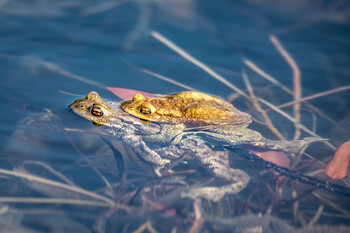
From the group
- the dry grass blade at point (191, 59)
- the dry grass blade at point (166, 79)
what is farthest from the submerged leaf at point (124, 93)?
the dry grass blade at point (191, 59)

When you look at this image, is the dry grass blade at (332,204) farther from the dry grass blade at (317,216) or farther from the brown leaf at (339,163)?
the brown leaf at (339,163)

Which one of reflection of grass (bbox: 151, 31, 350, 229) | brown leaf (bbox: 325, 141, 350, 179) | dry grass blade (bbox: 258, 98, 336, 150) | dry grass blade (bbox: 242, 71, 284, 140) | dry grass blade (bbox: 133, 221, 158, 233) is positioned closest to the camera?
dry grass blade (bbox: 133, 221, 158, 233)

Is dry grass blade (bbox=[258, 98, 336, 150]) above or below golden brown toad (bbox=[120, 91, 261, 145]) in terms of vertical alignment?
above

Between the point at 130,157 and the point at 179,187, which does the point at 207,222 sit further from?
the point at 130,157

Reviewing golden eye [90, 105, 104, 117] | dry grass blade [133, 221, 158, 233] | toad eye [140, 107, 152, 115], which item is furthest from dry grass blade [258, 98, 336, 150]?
dry grass blade [133, 221, 158, 233]

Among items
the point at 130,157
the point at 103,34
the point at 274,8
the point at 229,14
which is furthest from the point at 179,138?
the point at 274,8

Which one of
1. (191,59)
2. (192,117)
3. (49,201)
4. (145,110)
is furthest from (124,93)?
(49,201)

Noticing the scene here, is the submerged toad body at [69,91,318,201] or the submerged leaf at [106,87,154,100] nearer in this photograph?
the submerged toad body at [69,91,318,201]

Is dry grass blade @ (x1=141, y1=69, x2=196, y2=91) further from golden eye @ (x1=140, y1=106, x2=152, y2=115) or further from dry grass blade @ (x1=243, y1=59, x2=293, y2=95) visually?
dry grass blade @ (x1=243, y1=59, x2=293, y2=95)
